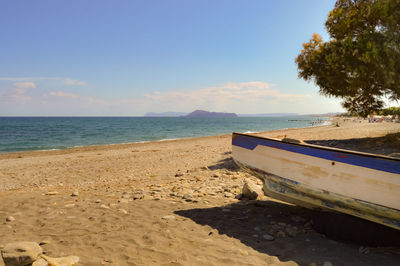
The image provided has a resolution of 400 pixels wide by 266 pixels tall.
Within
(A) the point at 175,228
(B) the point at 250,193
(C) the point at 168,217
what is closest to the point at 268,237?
(A) the point at 175,228

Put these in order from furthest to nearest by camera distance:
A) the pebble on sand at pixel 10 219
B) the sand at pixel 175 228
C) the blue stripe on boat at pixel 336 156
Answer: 1. the pebble on sand at pixel 10 219
2. the blue stripe on boat at pixel 336 156
3. the sand at pixel 175 228

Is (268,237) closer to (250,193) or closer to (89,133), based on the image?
(250,193)

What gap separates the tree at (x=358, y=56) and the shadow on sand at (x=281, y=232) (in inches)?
339

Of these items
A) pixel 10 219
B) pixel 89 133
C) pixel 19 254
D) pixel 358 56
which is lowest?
pixel 89 133

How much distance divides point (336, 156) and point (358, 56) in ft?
30.0

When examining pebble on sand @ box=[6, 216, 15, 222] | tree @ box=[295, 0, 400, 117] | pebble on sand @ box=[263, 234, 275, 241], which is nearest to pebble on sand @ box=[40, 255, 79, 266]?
pebble on sand @ box=[6, 216, 15, 222]

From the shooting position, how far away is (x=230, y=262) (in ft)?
11.0

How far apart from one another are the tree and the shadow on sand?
339 inches

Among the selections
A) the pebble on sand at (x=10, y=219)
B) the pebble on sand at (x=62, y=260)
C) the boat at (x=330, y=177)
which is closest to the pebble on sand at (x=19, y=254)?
the pebble on sand at (x=62, y=260)

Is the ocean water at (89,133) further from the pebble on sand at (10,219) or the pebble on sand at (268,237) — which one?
the pebble on sand at (268,237)

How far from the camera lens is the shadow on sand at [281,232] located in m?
3.52

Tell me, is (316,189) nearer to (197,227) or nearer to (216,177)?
(197,227)

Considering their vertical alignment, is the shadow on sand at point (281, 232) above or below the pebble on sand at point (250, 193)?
below

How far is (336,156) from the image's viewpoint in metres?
4.07
